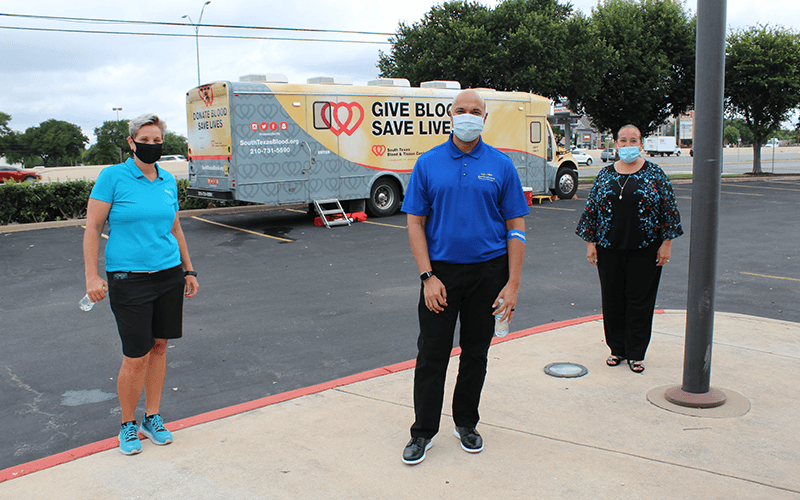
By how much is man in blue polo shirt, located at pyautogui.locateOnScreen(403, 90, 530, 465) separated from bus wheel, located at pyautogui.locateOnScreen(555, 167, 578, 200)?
1772 cm

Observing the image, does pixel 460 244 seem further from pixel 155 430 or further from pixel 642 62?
pixel 642 62

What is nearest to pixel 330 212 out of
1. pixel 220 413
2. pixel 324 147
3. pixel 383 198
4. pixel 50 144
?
pixel 324 147

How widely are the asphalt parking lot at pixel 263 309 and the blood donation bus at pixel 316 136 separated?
1.35 m

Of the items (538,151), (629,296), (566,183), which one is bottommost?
(629,296)

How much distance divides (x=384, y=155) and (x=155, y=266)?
1281cm

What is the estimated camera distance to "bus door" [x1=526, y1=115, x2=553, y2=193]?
18.8 metres

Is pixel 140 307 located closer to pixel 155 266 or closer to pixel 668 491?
pixel 155 266

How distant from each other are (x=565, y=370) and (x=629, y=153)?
1.67m

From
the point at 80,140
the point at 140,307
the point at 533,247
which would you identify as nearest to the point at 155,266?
the point at 140,307

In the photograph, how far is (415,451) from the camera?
11.4ft

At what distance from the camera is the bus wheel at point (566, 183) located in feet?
67.8

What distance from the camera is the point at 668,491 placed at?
312cm

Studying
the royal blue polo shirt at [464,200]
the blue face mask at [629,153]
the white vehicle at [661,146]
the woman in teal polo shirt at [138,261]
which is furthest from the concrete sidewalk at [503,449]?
the white vehicle at [661,146]

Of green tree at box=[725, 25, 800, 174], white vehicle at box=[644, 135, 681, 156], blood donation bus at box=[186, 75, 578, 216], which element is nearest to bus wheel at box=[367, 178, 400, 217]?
blood donation bus at box=[186, 75, 578, 216]
